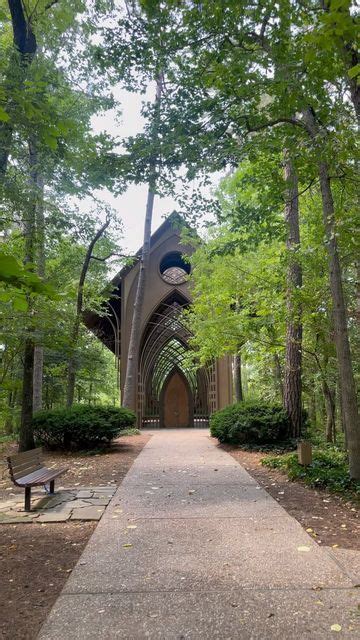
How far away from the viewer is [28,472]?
5.64 meters

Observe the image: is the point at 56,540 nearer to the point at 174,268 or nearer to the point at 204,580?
the point at 204,580

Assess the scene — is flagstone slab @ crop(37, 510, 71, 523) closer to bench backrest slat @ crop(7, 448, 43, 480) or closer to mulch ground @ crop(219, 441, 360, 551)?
bench backrest slat @ crop(7, 448, 43, 480)

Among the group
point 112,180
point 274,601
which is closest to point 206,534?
point 274,601

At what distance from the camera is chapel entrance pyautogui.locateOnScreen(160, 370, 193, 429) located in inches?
813

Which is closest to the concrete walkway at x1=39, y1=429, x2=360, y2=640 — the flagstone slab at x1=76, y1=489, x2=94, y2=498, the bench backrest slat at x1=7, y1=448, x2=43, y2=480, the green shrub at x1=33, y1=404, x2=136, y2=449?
the flagstone slab at x1=76, y1=489, x2=94, y2=498

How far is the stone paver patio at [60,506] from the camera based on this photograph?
481 centimetres

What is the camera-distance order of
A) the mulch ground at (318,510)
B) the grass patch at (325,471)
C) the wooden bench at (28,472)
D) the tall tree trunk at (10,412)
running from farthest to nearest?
the tall tree trunk at (10,412), the grass patch at (325,471), the wooden bench at (28,472), the mulch ground at (318,510)

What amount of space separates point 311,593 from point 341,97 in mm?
6351

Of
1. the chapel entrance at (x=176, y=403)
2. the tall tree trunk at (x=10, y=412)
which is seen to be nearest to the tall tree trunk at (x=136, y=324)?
the chapel entrance at (x=176, y=403)

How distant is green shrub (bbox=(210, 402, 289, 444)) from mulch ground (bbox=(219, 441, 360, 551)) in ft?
7.66

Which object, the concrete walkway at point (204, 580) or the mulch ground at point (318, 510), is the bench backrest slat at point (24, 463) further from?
the mulch ground at point (318, 510)

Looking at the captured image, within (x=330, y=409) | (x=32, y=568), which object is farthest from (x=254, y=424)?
(x=32, y=568)

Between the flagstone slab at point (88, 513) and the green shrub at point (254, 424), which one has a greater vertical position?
the green shrub at point (254, 424)

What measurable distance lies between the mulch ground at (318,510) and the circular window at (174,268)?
43.4 ft
